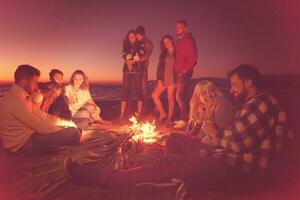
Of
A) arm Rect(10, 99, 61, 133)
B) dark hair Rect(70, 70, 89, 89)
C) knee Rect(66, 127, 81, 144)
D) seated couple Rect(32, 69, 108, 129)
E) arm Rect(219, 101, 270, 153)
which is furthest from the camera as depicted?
dark hair Rect(70, 70, 89, 89)

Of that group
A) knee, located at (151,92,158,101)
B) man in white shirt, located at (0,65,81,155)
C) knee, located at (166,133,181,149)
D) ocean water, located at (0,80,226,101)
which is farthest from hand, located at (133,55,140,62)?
man in white shirt, located at (0,65,81,155)

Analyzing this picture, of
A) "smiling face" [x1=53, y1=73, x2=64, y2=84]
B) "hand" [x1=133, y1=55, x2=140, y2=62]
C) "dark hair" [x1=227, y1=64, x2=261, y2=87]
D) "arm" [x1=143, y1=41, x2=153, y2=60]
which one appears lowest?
"smiling face" [x1=53, y1=73, x2=64, y2=84]

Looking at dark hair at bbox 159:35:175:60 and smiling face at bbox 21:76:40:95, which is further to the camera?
dark hair at bbox 159:35:175:60

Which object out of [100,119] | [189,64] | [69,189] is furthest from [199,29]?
[69,189]

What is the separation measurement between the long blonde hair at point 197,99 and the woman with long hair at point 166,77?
32cm

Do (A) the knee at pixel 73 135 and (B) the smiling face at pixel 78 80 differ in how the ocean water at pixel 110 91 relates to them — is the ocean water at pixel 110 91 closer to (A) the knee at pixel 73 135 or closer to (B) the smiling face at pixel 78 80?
(B) the smiling face at pixel 78 80

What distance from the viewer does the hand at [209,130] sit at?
4.51m

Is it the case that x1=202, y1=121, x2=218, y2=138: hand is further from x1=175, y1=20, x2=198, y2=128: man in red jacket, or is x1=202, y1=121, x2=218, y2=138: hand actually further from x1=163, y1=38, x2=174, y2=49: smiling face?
x1=163, y1=38, x2=174, y2=49: smiling face

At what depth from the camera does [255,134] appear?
4176 millimetres

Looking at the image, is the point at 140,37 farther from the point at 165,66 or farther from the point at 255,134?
the point at 255,134

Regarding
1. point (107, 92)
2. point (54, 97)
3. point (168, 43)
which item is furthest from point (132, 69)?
point (54, 97)

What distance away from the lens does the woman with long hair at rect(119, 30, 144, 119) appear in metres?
5.00

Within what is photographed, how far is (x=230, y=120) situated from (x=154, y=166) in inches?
41.0

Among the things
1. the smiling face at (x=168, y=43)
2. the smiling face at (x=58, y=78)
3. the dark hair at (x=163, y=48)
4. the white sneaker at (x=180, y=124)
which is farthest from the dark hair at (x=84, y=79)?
the white sneaker at (x=180, y=124)
